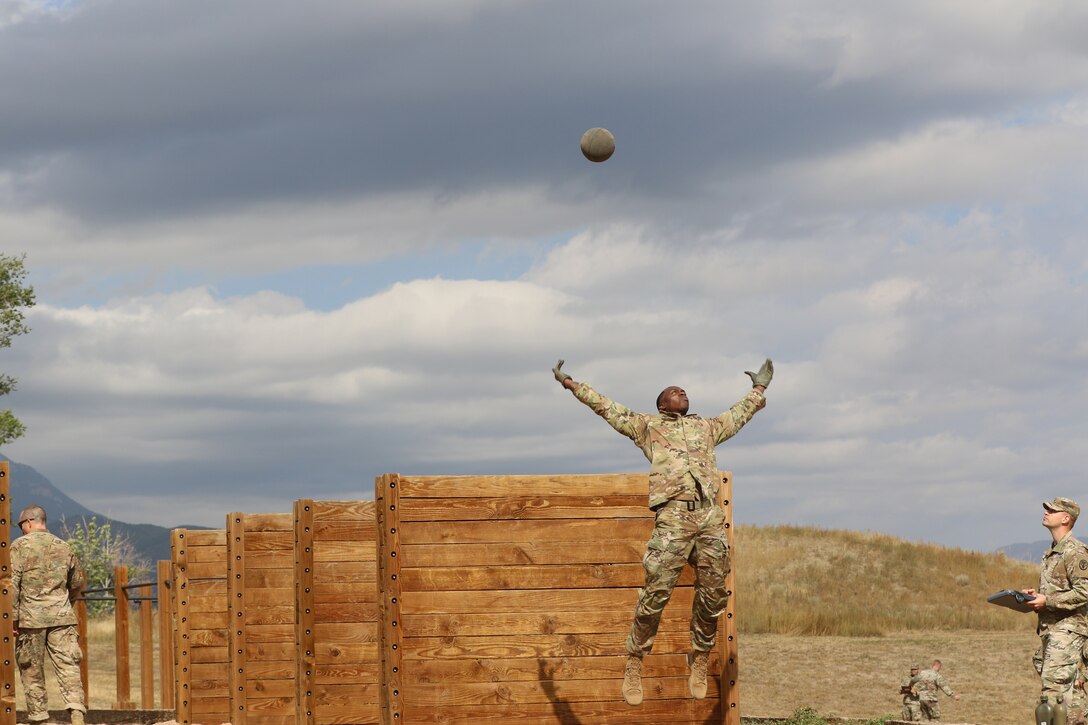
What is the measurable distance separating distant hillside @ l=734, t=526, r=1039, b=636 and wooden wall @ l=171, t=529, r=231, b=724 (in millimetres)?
20325

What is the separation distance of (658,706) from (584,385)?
263 centimetres

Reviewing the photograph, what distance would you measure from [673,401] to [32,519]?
760 centimetres

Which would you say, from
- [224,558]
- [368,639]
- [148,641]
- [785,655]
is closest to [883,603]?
[785,655]

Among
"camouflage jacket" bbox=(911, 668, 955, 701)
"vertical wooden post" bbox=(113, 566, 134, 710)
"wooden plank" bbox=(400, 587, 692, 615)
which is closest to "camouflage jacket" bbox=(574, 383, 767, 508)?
"wooden plank" bbox=(400, 587, 692, 615)

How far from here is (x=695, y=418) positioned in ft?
37.0

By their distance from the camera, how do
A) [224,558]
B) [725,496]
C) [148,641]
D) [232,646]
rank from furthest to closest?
[148,641] → [224,558] → [232,646] → [725,496]

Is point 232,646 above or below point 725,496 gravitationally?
below

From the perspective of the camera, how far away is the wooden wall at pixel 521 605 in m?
11.2

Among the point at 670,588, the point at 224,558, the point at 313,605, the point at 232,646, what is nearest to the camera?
the point at 670,588

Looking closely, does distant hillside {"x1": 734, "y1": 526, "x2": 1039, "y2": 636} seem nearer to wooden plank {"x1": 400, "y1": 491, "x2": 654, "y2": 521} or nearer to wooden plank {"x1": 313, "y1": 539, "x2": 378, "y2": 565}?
wooden plank {"x1": 313, "y1": 539, "x2": 378, "y2": 565}

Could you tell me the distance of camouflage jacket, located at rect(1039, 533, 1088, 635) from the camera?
13.0 m

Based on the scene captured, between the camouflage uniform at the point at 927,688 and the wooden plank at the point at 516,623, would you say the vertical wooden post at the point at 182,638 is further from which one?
the camouflage uniform at the point at 927,688

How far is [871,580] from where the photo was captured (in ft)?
153

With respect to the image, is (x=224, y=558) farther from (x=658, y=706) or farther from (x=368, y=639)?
(x=658, y=706)
